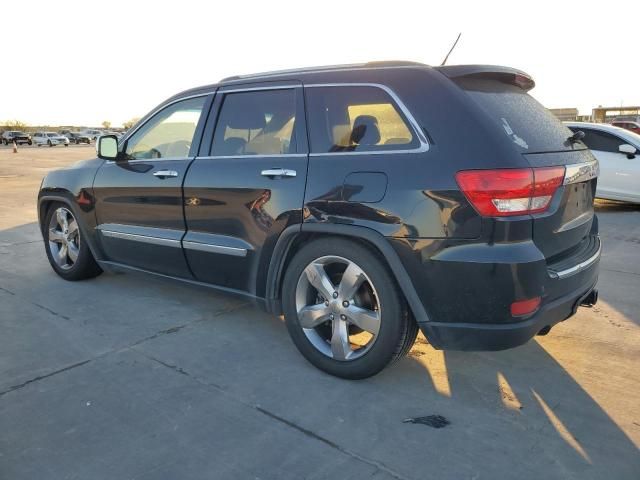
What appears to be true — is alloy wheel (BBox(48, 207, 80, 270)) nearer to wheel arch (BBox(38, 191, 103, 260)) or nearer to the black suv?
wheel arch (BBox(38, 191, 103, 260))

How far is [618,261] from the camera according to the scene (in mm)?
6008

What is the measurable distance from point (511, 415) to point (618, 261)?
4.02m

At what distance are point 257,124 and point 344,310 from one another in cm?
145

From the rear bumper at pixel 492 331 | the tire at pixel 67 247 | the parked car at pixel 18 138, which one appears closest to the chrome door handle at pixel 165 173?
the tire at pixel 67 247

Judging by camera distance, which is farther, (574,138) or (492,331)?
(574,138)

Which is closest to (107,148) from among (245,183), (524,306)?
(245,183)

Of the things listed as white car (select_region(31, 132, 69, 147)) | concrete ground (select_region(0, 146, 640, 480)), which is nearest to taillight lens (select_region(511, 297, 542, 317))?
concrete ground (select_region(0, 146, 640, 480))

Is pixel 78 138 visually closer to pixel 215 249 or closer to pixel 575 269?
pixel 215 249

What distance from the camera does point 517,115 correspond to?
2.97 metres

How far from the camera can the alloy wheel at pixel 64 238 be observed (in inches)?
202

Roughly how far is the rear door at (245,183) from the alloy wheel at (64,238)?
71.0 inches

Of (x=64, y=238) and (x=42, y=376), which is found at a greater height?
(x=64, y=238)

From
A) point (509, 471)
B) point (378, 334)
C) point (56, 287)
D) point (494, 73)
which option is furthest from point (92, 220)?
point (509, 471)

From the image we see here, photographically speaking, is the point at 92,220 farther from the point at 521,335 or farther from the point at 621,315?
the point at 621,315
